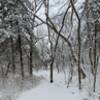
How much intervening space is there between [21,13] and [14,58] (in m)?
3.35

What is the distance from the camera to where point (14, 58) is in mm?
16328

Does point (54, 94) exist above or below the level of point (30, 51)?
below

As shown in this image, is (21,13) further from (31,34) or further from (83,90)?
(83,90)

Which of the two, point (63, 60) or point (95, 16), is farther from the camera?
point (63, 60)

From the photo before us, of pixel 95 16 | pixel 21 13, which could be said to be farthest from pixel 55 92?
pixel 21 13

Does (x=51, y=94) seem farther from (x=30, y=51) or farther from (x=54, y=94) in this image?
(x=30, y=51)

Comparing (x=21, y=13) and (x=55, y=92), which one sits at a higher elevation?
(x=21, y=13)

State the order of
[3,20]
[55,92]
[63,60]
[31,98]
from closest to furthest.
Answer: [31,98]
[55,92]
[3,20]
[63,60]

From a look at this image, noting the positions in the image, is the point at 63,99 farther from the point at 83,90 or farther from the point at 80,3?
the point at 80,3

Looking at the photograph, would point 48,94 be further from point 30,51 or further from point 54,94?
point 30,51

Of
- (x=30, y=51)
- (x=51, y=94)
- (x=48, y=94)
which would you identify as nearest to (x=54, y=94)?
(x=51, y=94)

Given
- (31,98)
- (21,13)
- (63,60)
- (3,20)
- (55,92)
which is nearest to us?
(31,98)

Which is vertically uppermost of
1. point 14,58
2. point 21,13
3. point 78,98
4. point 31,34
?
point 21,13

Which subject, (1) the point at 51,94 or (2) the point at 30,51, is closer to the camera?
(1) the point at 51,94
